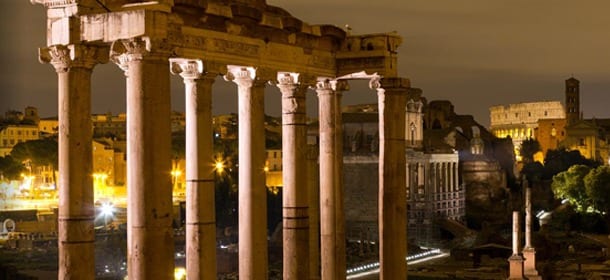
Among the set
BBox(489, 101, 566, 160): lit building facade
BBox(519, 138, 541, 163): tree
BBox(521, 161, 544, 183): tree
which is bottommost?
BBox(521, 161, 544, 183): tree

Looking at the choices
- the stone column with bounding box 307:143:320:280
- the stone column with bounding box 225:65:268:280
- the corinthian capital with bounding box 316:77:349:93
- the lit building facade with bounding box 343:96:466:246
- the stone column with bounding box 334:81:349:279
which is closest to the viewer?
the stone column with bounding box 225:65:268:280

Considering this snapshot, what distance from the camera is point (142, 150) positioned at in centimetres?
1134

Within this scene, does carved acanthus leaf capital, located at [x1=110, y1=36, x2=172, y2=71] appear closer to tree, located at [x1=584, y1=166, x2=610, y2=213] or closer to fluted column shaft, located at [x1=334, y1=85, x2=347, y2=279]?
fluted column shaft, located at [x1=334, y1=85, x2=347, y2=279]

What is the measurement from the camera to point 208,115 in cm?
1360

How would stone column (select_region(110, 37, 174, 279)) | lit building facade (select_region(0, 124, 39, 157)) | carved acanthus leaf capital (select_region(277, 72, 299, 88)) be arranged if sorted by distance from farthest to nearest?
lit building facade (select_region(0, 124, 39, 157)) → carved acanthus leaf capital (select_region(277, 72, 299, 88)) → stone column (select_region(110, 37, 174, 279))

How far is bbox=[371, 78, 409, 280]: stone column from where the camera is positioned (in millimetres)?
16000

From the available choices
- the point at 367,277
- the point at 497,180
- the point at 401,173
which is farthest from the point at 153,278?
the point at 497,180

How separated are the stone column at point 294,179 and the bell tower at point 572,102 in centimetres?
11555

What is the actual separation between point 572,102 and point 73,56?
121 metres

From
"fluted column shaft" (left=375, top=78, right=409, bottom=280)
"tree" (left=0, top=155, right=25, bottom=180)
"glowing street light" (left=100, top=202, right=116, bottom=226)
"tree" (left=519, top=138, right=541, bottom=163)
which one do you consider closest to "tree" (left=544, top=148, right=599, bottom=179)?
"tree" (left=519, top=138, right=541, bottom=163)

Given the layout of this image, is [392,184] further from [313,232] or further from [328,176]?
[313,232]

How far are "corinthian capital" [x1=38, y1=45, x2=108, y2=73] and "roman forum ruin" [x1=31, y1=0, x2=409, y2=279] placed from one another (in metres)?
0.01

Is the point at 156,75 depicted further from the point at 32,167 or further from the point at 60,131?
the point at 32,167

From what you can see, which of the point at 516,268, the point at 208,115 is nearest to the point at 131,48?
the point at 208,115
